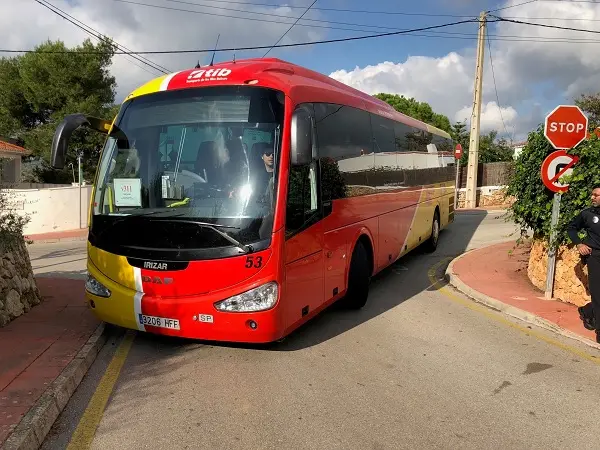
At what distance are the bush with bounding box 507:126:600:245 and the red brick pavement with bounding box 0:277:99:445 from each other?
6.33m

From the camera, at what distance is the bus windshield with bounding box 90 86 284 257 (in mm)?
4629

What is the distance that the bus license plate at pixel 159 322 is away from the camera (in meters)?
4.79

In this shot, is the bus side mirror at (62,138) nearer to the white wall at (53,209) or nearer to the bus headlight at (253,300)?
the bus headlight at (253,300)

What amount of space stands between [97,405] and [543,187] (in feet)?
22.0

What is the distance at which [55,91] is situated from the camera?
28.2 metres

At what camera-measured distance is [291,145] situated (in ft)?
15.3

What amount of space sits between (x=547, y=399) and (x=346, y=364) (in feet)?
5.88

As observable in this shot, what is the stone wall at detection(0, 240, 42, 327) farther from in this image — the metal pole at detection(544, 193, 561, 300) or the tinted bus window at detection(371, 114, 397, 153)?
the metal pole at detection(544, 193, 561, 300)

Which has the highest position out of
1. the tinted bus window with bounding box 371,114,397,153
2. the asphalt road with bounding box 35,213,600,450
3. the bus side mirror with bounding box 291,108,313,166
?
the tinted bus window with bounding box 371,114,397,153

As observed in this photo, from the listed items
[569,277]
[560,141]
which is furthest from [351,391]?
[560,141]

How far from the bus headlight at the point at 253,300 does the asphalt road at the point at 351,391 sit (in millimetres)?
625

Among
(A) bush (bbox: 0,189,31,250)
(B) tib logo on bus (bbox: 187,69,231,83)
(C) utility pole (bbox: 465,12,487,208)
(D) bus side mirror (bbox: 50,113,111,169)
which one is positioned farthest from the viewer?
(C) utility pole (bbox: 465,12,487,208)

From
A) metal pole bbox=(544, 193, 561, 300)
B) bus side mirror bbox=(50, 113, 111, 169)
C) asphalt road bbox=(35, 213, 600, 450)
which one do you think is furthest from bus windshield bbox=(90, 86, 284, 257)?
metal pole bbox=(544, 193, 561, 300)

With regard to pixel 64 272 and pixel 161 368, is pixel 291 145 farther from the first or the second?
pixel 64 272
